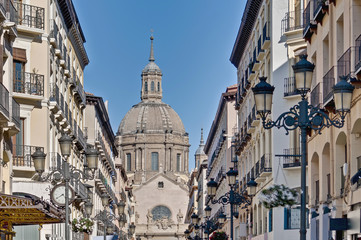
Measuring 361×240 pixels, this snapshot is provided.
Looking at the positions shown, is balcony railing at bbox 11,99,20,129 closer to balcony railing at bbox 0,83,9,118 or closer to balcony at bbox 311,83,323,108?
balcony railing at bbox 0,83,9,118

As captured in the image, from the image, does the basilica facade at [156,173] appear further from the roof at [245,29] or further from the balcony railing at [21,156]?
the balcony railing at [21,156]

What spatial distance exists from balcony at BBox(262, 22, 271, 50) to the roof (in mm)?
3375

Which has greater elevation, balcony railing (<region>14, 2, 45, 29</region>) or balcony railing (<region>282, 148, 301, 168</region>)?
balcony railing (<region>14, 2, 45, 29</region>)

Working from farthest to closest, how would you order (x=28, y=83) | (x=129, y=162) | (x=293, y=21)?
(x=129, y=162) → (x=293, y=21) → (x=28, y=83)

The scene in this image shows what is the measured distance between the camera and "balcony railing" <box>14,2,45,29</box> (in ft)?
120

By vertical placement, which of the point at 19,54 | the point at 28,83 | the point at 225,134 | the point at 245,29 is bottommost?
the point at 28,83

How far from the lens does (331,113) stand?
24.2 metres

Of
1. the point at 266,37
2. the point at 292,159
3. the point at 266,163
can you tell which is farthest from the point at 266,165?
the point at 266,37

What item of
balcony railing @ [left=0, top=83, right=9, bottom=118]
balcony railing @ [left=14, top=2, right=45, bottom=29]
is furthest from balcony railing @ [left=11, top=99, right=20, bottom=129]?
balcony railing @ [left=14, top=2, right=45, bottom=29]

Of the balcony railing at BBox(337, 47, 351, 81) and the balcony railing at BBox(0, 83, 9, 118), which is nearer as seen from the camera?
the balcony railing at BBox(337, 47, 351, 81)

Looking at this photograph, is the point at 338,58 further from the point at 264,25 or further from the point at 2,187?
the point at 264,25

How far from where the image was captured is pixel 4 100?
25.5 meters

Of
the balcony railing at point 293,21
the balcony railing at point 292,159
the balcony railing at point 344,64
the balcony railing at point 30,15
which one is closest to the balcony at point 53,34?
the balcony railing at point 30,15

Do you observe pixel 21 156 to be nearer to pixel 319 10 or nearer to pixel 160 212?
pixel 319 10
